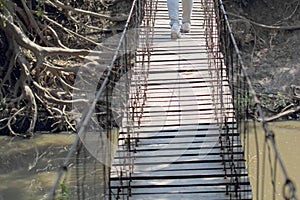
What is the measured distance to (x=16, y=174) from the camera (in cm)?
679

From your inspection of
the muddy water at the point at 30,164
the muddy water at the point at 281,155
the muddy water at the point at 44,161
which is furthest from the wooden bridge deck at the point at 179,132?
the muddy water at the point at 30,164

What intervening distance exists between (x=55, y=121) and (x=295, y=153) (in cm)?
300

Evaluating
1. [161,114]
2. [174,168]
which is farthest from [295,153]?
[174,168]

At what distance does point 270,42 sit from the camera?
965cm

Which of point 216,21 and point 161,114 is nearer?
point 161,114

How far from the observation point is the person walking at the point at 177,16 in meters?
4.75

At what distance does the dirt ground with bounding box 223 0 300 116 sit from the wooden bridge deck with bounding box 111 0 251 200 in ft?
13.4

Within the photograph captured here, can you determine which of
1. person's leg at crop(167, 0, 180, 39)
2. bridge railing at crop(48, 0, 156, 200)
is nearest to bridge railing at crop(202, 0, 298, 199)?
person's leg at crop(167, 0, 180, 39)

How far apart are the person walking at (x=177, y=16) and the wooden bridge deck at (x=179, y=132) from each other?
90mm

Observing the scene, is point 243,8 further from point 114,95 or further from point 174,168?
point 174,168

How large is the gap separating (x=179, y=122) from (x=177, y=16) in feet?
4.01

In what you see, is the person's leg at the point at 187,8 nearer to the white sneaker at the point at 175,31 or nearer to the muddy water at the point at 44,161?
the white sneaker at the point at 175,31

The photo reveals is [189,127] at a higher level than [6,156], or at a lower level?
higher

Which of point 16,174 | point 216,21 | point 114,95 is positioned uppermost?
point 216,21
